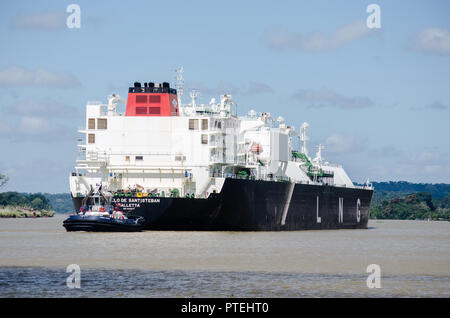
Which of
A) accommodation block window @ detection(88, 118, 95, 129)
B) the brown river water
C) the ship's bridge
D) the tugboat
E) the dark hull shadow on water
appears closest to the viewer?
the dark hull shadow on water

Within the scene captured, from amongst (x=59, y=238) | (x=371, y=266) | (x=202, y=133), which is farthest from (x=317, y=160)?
(x=371, y=266)

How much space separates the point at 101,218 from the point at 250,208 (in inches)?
431

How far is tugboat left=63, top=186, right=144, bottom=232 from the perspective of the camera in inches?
2042

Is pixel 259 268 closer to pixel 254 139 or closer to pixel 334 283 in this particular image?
pixel 334 283

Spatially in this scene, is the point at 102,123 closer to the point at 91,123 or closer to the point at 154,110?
the point at 91,123

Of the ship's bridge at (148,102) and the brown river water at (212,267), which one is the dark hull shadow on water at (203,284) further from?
the ship's bridge at (148,102)

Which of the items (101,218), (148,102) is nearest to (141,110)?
(148,102)

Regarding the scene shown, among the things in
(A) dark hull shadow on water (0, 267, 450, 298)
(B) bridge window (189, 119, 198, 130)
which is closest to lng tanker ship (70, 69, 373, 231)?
(B) bridge window (189, 119, 198, 130)

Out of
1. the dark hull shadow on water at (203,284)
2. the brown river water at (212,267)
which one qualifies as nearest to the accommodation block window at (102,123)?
the brown river water at (212,267)

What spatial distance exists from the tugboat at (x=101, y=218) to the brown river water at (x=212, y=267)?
3.30 feet

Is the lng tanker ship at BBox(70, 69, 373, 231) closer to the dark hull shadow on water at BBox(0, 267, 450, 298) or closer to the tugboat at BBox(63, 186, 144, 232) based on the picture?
the tugboat at BBox(63, 186, 144, 232)

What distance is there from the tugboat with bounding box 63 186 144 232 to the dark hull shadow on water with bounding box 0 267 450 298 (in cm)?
1935

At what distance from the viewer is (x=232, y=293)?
2650 cm
